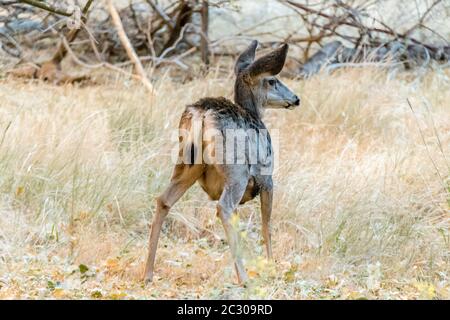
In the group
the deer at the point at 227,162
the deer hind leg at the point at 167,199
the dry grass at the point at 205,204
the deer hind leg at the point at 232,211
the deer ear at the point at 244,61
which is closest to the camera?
the deer hind leg at the point at 232,211

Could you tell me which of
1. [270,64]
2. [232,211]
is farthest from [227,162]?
[270,64]

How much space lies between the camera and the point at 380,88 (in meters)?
10.3

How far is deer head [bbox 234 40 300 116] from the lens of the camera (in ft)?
19.1

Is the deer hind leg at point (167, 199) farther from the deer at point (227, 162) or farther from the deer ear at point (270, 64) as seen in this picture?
the deer ear at point (270, 64)

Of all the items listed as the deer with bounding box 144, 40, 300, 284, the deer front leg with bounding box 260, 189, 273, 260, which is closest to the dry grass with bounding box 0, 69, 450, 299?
the deer front leg with bounding box 260, 189, 273, 260

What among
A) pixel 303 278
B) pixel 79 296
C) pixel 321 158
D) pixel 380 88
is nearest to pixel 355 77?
pixel 380 88

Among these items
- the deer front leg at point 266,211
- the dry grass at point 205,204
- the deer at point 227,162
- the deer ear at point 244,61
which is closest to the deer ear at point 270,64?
the deer at point 227,162

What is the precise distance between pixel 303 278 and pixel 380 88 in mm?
4948

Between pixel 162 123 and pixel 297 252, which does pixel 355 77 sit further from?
pixel 297 252

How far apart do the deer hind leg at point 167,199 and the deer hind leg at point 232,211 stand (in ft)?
0.86

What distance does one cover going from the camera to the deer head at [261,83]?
5.83 meters

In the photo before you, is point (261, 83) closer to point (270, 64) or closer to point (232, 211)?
point (270, 64)

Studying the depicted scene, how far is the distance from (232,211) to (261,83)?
1136 mm

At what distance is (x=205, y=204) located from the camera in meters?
7.19
